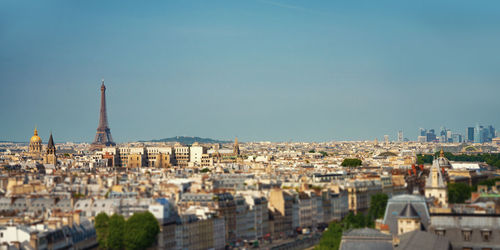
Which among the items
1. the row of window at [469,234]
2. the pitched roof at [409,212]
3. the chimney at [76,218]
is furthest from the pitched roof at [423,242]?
the chimney at [76,218]

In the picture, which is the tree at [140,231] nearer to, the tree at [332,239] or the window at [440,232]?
the tree at [332,239]

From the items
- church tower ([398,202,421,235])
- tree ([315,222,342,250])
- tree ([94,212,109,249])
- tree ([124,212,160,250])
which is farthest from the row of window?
tree ([94,212,109,249])

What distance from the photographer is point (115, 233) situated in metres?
63.2

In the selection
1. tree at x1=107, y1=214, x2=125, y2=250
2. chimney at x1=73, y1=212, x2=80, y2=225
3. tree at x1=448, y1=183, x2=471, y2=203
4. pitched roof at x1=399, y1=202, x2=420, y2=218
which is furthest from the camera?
tree at x1=448, y1=183, x2=471, y2=203

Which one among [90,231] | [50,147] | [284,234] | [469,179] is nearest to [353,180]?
[469,179]

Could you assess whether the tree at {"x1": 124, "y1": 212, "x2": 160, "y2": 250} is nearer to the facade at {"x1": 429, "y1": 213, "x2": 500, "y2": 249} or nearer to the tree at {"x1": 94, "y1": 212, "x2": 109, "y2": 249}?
the tree at {"x1": 94, "y1": 212, "x2": 109, "y2": 249}

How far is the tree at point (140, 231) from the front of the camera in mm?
62750

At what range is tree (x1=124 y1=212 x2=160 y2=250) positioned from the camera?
62750 millimetres

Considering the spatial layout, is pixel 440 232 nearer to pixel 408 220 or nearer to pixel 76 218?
pixel 408 220

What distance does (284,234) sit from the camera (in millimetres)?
82188

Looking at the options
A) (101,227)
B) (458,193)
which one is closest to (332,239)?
(101,227)

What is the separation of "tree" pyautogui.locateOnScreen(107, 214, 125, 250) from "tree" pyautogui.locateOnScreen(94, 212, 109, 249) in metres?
0.45

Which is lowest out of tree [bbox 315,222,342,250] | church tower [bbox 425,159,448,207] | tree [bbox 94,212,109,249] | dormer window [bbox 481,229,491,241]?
tree [bbox 315,222,342,250]

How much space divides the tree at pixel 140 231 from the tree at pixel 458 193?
28008mm
